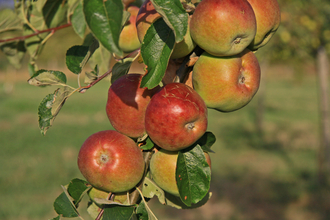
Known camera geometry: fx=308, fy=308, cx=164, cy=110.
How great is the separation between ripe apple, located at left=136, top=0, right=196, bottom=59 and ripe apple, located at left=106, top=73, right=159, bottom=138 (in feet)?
0.33

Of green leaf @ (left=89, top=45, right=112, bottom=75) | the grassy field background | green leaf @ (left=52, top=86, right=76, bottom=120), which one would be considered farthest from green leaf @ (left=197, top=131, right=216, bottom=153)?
the grassy field background

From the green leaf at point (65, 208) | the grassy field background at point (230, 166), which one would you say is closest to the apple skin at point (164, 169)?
the green leaf at point (65, 208)

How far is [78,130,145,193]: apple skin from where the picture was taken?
2.40ft

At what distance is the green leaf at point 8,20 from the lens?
1.15m

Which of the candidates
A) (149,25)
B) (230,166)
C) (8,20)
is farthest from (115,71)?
(230,166)

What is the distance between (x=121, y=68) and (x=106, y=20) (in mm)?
312

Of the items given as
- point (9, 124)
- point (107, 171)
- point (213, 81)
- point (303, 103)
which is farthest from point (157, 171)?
point (303, 103)

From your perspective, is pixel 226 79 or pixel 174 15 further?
pixel 226 79

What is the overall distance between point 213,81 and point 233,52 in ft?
0.27

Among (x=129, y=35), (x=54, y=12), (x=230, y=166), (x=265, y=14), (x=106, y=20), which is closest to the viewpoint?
(x=106, y=20)

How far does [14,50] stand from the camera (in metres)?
1.23

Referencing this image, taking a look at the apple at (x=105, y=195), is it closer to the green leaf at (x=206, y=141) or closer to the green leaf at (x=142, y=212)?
the green leaf at (x=142, y=212)

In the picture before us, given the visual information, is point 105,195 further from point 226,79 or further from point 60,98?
point 226,79

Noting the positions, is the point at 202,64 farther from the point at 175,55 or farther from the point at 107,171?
the point at 107,171
